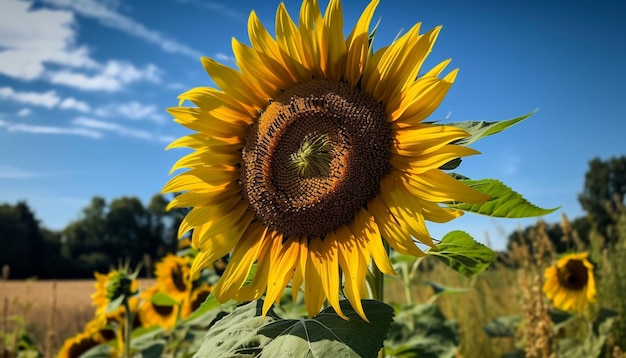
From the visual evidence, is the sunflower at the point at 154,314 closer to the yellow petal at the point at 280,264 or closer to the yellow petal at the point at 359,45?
the yellow petal at the point at 280,264

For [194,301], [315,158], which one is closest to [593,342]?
[194,301]

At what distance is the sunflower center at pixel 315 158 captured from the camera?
1.43 metres

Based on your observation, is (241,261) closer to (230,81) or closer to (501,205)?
(230,81)

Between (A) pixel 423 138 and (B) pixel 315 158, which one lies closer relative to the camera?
(A) pixel 423 138

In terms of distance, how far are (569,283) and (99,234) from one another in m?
57.8

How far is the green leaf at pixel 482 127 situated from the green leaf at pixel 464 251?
0.30 m

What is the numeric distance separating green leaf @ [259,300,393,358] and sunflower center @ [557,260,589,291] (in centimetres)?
328

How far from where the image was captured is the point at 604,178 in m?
42.1

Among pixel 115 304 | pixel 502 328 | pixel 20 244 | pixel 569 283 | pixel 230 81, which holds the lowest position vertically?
pixel 502 328

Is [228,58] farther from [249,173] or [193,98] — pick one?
[249,173]

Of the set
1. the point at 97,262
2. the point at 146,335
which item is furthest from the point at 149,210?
the point at 146,335

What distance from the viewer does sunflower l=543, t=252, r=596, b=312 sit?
4023 millimetres

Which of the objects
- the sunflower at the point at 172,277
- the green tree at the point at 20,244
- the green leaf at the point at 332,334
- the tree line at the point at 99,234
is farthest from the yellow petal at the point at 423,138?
the green tree at the point at 20,244

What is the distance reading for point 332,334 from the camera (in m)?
1.16
